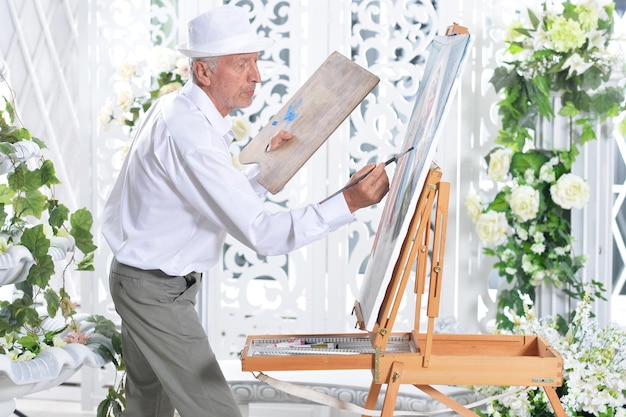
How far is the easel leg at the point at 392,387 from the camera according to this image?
84.9 inches

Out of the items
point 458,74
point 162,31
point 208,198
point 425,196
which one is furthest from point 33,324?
point 162,31

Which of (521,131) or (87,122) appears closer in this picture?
(521,131)

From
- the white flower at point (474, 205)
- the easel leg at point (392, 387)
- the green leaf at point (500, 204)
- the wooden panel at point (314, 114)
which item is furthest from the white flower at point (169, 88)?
the easel leg at point (392, 387)

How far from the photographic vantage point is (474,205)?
3.83 m

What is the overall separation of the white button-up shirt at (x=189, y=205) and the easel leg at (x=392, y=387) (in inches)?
15.3

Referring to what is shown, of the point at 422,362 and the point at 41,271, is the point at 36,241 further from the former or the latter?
the point at 422,362

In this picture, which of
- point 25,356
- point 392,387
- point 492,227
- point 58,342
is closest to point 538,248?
point 492,227

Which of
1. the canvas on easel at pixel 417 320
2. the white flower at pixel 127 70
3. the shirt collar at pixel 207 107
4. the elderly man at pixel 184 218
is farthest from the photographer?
the white flower at pixel 127 70

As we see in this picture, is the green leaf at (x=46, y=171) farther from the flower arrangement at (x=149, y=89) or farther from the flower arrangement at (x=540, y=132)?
the flower arrangement at (x=540, y=132)

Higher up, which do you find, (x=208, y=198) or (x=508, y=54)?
(x=508, y=54)

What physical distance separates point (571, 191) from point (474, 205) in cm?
40

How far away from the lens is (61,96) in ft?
17.0

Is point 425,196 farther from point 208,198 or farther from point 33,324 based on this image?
point 33,324

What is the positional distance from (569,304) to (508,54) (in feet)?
3.60
